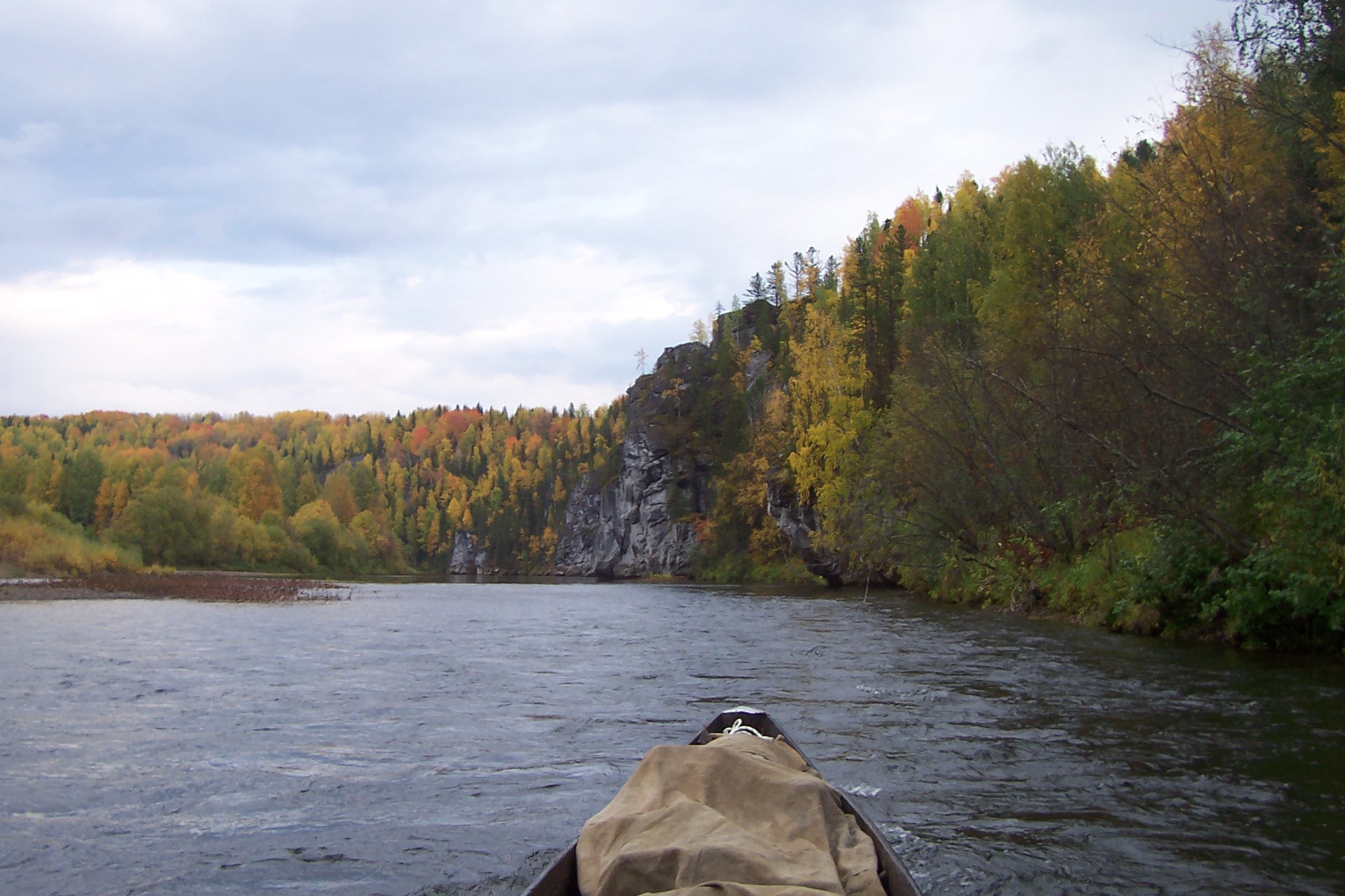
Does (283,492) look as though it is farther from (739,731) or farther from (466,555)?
(739,731)

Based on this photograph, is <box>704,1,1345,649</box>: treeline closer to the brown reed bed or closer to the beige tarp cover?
the beige tarp cover

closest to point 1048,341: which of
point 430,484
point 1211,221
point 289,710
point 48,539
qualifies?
point 1211,221

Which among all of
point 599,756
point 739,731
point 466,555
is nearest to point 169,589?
point 599,756

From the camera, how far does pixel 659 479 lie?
3440 inches

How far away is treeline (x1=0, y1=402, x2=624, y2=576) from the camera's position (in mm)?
63938

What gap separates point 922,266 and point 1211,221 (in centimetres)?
3299

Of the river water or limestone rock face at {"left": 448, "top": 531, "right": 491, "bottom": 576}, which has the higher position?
the river water

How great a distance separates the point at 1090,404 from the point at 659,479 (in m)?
68.2

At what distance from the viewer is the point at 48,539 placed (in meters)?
53.5

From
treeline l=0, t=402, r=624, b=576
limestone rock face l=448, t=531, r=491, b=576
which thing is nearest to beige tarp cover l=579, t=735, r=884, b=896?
treeline l=0, t=402, r=624, b=576

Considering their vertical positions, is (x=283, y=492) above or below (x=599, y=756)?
above

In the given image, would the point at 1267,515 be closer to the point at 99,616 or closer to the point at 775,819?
the point at 775,819

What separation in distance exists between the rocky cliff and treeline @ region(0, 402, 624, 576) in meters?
12.4

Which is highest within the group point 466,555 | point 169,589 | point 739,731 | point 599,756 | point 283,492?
point 283,492
